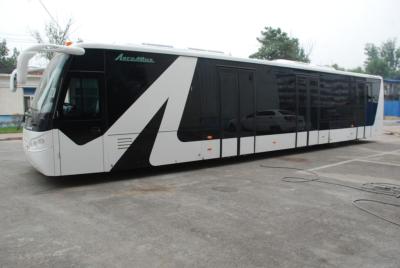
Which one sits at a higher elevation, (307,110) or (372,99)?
(372,99)

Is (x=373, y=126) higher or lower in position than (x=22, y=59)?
lower

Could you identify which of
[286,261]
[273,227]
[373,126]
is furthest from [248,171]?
[373,126]

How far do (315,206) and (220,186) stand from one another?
2127 millimetres

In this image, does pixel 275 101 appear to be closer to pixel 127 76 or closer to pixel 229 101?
pixel 229 101

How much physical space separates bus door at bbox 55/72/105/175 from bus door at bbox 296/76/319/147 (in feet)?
23.5

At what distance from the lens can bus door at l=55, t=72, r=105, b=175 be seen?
6.89 meters

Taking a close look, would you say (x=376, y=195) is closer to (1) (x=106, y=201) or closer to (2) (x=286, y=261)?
(2) (x=286, y=261)

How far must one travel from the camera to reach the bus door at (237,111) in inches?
372

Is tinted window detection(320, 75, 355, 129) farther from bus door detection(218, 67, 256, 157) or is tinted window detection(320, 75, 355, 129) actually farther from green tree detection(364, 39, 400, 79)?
green tree detection(364, 39, 400, 79)

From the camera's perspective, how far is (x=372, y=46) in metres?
111

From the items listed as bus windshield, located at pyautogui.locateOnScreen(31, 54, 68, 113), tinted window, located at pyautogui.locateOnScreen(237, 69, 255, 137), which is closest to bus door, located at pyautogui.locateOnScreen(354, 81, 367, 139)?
tinted window, located at pyautogui.locateOnScreen(237, 69, 255, 137)

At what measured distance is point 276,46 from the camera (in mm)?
46250

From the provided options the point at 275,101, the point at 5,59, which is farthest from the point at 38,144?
the point at 5,59

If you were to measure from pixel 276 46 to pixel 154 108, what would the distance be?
41513mm
